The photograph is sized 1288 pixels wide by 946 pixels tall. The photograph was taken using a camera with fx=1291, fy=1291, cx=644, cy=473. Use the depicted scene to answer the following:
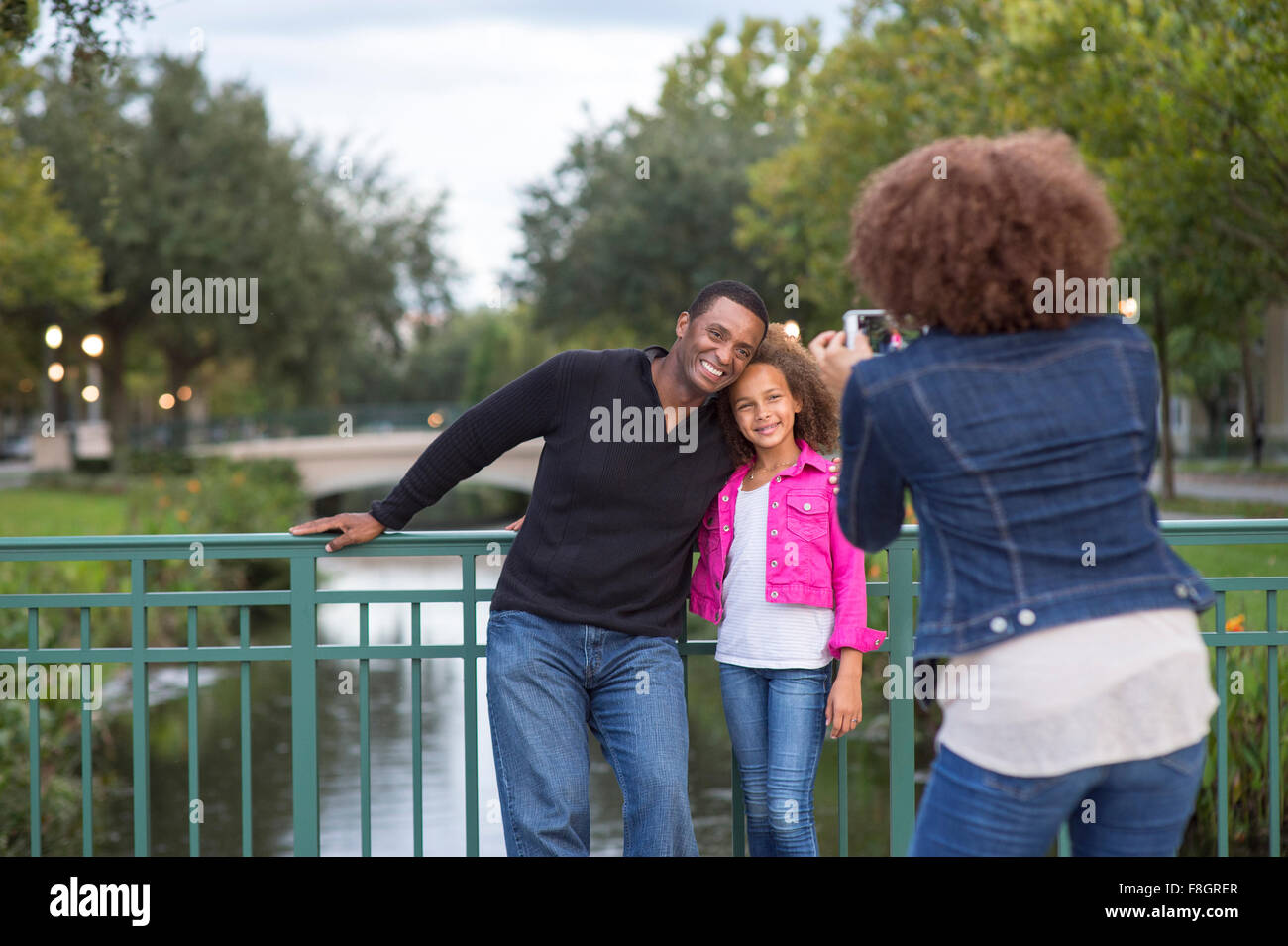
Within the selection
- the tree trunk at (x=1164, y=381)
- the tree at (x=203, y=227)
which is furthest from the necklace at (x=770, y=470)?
the tree at (x=203, y=227)

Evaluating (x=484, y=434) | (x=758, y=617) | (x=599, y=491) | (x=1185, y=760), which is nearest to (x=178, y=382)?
(x=484, y=434)

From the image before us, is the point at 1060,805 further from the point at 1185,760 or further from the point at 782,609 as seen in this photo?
the point at 782,609

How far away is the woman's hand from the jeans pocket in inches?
43.7

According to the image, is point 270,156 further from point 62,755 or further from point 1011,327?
point 1011,327

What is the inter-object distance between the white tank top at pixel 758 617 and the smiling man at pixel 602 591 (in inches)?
4.7

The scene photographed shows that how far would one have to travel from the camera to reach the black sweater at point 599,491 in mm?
3143

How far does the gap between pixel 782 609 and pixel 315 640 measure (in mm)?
1343

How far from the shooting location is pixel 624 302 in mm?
29109

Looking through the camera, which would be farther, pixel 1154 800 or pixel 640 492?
pixel 640 492

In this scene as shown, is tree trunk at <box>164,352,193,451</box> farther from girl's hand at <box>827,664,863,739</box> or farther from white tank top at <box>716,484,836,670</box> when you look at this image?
girl's hand at <box>827,664,863,739</box>

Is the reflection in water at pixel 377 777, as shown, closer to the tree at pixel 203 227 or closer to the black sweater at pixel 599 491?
the black sweater at pixel 599 491

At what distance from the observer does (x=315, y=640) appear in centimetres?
361
